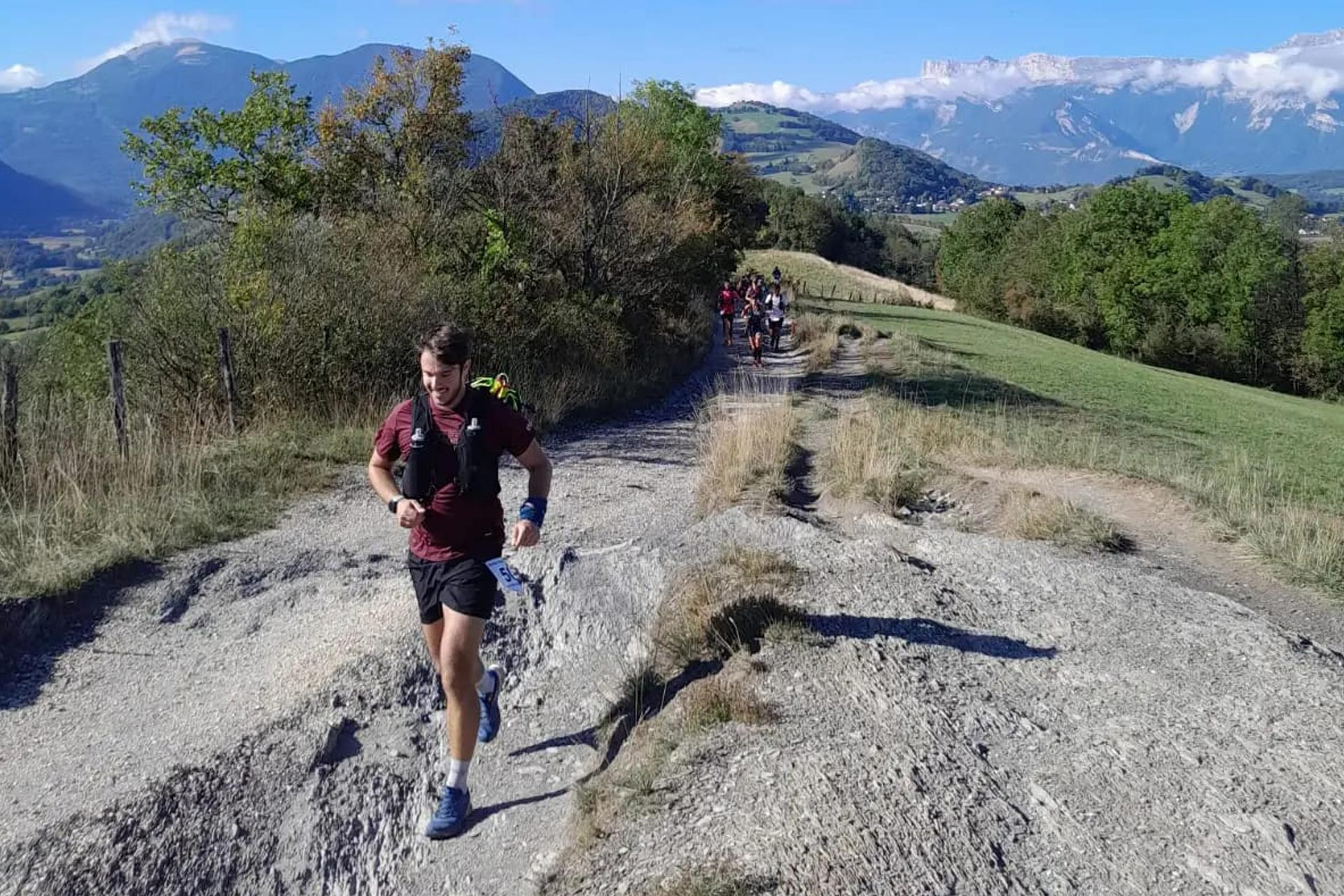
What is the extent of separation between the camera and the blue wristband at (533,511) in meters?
4.38

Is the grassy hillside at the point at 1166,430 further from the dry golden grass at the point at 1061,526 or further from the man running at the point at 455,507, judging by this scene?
the man running at the point at 455,507

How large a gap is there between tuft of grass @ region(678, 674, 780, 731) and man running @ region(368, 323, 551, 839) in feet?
3.61

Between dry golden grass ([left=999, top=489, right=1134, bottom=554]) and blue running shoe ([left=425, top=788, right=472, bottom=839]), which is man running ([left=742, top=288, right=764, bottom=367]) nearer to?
dry golden grass ([left=999, top=489, right=1134, bottom=554])

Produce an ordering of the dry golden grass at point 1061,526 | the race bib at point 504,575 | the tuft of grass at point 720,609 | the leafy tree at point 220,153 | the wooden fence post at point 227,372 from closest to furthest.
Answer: the race bib at point 504,575
the tuft of grass at point 720,609
the dry golden grass at point 1061,526
the wooden fence post at point 227,372
the leafy tree at point 220,153

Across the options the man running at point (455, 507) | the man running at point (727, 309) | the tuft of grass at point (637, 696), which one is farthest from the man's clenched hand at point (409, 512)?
the man running at point (727, 309)

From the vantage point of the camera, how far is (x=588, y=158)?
17688 millimetres

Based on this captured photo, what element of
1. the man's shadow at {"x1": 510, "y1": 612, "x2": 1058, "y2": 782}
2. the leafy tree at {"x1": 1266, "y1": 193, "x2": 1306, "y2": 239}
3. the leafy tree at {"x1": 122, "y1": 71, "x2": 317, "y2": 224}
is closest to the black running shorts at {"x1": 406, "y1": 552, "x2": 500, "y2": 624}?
the man's shadow at {"x1": 510, "y1": 612, "x2": 1058, "y2": 782}

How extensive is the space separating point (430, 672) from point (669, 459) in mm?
5924

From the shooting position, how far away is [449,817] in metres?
4.45

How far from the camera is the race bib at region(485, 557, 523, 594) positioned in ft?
13.3

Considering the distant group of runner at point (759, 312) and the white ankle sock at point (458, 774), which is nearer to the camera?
the white ankle sock at point (458, 774)

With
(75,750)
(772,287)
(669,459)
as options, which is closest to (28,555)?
(75,750)

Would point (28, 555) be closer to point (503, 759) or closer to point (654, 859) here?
point (503, 759)

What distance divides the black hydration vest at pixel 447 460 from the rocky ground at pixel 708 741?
61.3 inches
